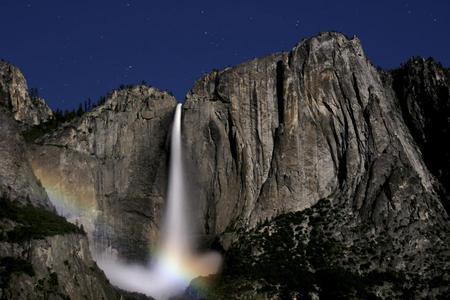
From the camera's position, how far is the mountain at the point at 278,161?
147 meters

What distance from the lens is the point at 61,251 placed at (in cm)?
13175

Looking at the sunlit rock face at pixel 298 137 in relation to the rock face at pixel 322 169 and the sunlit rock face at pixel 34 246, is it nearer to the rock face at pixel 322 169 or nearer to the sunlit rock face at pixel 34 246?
the rock face at pixel 322 169

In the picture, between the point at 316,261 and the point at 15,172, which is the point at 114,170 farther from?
the point at 316,261

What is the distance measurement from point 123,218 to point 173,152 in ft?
47.6

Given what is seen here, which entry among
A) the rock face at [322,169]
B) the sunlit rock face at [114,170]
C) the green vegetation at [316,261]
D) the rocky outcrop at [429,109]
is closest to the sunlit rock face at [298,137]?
the rock face at [322,169]

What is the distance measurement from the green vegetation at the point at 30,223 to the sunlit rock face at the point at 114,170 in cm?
1886

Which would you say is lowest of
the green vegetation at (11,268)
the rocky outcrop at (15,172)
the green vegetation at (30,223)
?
the green vegetation at (11,268)

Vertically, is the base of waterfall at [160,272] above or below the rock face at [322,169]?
below

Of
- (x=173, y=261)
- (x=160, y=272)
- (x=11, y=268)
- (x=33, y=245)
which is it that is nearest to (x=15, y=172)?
(x=33, y=245)

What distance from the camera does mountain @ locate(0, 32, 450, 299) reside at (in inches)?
5802

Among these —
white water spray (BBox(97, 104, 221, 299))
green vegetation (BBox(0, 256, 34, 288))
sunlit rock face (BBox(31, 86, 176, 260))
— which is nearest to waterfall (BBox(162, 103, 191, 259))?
white water spray (BBox(97, 104, 221, 299))

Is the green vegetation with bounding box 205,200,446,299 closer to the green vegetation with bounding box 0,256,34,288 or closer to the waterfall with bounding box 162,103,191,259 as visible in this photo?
the waterfall with bounding box 162,103,191,259

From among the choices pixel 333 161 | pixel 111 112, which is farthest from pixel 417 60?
pixel 111 112

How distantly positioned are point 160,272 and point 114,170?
19.8m
